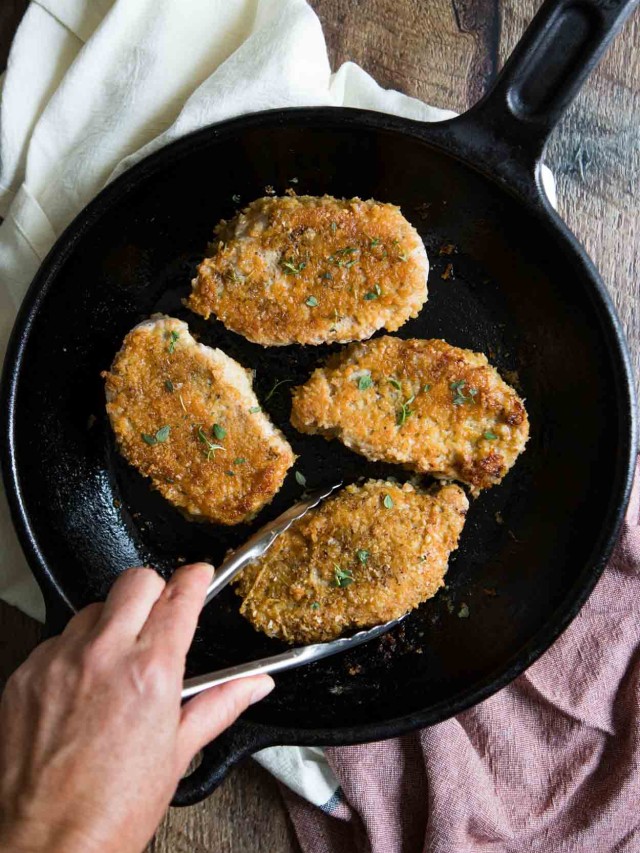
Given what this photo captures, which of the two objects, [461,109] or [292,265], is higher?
[292,265]

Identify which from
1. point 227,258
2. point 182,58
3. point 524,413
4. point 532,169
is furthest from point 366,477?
point 182,58

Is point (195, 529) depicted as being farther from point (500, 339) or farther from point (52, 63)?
point (52, 63)

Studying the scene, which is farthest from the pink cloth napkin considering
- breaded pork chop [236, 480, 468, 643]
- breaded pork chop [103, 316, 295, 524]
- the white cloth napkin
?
breaded pork chop [103, 316, 295, 524]

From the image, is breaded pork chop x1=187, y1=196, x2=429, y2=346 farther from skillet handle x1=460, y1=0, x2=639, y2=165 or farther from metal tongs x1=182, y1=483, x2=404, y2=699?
metal tongs x1=182, y1=483, x2=404, y2=699

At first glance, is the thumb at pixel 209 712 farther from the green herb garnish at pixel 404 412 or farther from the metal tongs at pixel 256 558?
the green herb garnish at pixel 404 412

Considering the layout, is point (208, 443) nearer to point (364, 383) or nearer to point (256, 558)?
point (256, 558)

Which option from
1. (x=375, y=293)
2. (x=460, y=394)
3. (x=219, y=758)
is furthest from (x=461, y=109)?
(x=219, y=758)

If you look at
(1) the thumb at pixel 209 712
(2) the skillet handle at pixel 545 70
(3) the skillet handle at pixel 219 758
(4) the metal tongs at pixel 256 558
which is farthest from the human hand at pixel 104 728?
(2) the skillet handle at pixel 545 70
